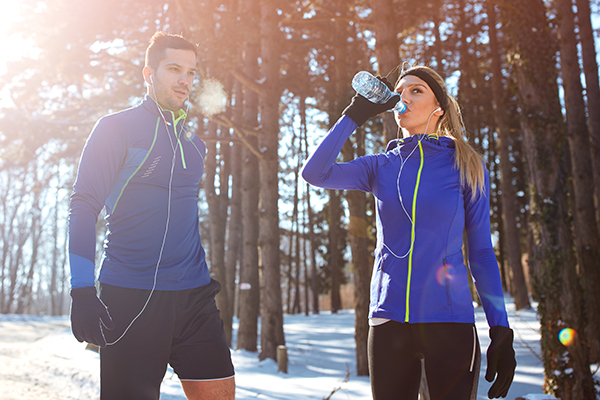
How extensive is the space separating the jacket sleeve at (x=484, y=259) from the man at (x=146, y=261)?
53.1 inches

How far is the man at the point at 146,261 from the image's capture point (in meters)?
2.30

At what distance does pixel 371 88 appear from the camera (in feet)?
7.82

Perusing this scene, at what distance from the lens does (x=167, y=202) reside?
2.60 m

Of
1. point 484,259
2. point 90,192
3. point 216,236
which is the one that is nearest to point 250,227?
point 216,236

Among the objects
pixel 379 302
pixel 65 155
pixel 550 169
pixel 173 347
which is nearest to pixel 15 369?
pixel 173 347

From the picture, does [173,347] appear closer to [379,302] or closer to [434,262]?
[379,302]

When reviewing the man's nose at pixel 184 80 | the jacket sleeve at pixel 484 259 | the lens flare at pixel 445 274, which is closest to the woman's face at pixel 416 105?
the jacket sleeve at pixel 484 259

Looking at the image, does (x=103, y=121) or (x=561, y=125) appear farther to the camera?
(x=561, y=125)

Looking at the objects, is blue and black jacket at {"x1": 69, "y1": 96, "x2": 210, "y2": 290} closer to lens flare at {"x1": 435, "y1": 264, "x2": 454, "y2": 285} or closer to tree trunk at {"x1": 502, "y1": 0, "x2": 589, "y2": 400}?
lens flare at {"x1": 435, "y1": 264, "x2": 454, "y2": 285}

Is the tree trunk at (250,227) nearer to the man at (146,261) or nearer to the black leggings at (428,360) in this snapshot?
the man at (146,261)

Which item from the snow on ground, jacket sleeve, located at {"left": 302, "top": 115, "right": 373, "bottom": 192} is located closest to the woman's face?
jacket sleeve, located at {"left": 302, "top": 115, "right": 373, "bottom": 192}

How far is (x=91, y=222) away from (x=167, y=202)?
1.31 ft

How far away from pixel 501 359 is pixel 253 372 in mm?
7251

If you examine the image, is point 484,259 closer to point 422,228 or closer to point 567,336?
point 422,228
